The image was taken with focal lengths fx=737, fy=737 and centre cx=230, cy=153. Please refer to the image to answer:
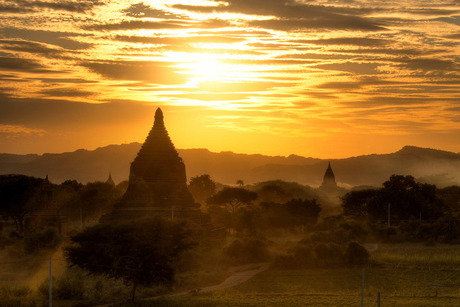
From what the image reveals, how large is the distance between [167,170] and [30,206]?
20.6 m

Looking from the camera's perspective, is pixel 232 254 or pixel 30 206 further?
pixel 30 206

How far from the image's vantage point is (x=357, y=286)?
154 feet

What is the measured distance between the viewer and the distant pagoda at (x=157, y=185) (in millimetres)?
59812

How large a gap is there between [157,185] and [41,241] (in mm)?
10259

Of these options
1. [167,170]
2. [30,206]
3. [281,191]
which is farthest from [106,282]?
[281,191]

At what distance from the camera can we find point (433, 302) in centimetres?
4009

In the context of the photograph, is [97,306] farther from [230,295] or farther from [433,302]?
[433,302]

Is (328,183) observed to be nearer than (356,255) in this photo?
No

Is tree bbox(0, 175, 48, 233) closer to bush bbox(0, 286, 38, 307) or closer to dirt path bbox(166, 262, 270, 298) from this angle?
dirt path bbox(166, 262, 270, 298)

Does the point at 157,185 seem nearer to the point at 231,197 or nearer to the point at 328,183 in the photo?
the point at 231,197

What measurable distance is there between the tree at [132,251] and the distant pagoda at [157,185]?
1414 centimetres

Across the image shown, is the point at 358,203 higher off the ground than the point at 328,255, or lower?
higher

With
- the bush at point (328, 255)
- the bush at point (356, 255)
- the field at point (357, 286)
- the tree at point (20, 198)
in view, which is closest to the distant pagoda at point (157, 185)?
the bush at point (328, 255)

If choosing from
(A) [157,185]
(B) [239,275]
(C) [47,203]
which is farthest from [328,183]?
(B) [239,275]
